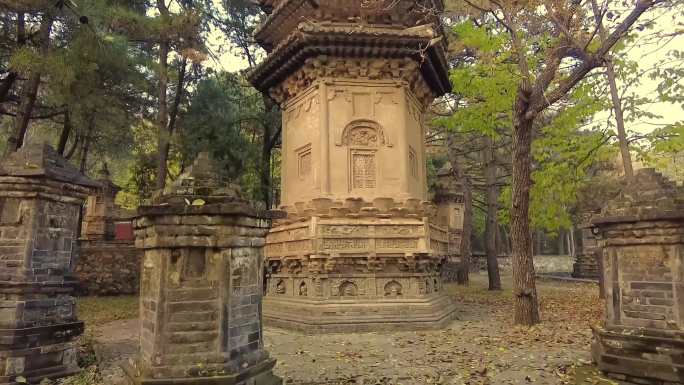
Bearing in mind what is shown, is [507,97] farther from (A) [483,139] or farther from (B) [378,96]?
(A) [483,139]

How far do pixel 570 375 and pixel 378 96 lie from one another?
7.53 m

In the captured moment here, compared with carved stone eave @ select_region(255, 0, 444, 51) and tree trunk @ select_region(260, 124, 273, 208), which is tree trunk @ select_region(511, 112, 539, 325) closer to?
carved stone eave @ select_region(255, 0, 444, 51)

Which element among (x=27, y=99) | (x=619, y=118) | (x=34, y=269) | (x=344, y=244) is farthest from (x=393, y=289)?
(x=27, y=99)

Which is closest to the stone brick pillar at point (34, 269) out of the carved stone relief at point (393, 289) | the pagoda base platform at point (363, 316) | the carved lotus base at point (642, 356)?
the pagoda base platform at point (363, 316)

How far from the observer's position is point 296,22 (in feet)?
39.8

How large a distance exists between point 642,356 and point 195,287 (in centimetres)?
573

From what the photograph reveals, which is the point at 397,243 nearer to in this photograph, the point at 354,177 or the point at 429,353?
the point at 354,177

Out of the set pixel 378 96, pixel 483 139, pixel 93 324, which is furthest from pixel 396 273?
pixel 483 139

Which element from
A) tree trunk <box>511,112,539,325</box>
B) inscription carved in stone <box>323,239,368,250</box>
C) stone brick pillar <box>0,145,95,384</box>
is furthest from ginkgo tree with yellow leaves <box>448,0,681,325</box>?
stone brick pillar <box>0,145,95,384</box>

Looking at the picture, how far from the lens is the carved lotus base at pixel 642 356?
5.50 meters

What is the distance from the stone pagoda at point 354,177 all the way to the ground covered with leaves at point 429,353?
2.88ft

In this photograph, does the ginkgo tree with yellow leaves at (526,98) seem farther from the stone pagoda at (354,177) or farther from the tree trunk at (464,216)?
the tree trunk at (464,216)

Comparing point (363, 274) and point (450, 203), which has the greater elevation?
point (450, 203)

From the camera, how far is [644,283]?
19.5 ft
